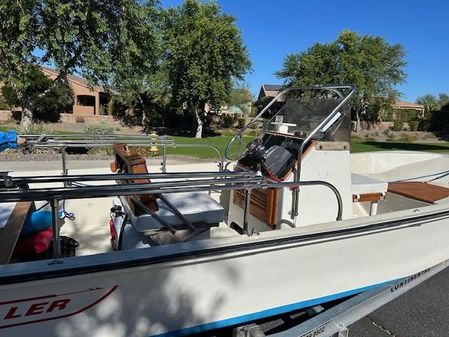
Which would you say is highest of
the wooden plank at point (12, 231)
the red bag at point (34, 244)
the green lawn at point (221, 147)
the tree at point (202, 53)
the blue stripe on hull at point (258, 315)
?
the tree at point (202, 53)

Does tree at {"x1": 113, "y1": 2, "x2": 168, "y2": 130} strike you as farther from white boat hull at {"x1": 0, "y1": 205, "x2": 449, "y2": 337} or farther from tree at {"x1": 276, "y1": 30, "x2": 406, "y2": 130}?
tree at {"x1": 276, "y1": 30, "x2": 406, "y2": 130}

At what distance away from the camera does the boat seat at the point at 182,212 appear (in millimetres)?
2643

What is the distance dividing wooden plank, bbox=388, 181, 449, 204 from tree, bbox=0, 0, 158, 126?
12.6 metres

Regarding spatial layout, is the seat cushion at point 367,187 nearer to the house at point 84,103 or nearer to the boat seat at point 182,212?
the boat seat at point 182,212

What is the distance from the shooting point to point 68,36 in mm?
13562

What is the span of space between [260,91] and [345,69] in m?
33.1

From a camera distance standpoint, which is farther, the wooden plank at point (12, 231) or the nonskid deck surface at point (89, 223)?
the nonskid deck surface at point (89, 223)

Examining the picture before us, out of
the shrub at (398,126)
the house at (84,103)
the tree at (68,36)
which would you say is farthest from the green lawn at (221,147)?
the shrub at (398,126)

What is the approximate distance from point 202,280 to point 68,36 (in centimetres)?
1367

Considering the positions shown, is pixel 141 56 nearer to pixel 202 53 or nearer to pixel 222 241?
pixel 202 53

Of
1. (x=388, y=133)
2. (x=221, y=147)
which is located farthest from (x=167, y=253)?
(x=388, y=133)

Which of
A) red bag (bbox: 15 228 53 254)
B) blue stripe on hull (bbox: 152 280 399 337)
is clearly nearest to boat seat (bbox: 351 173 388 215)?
blue stripe on hull (bbox: 152 280 399 337)

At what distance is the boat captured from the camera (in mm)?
1871

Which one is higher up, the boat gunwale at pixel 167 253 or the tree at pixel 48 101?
the tree at pixel 48 101
